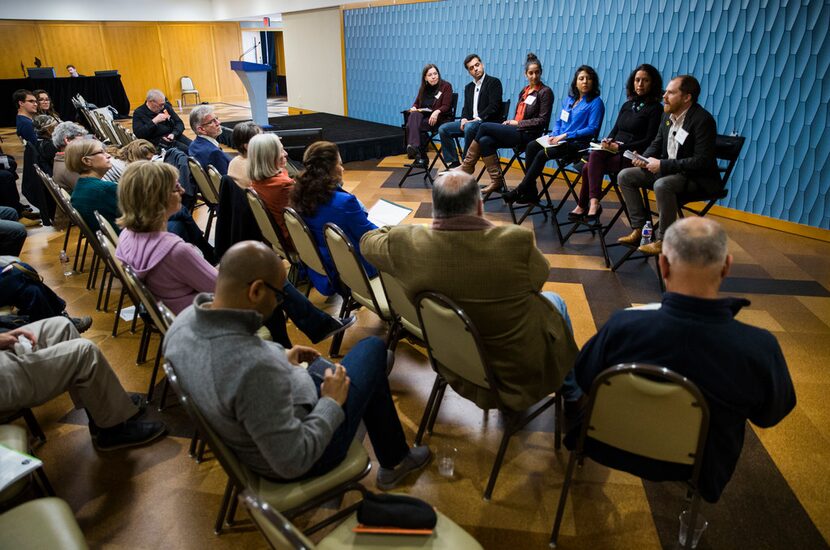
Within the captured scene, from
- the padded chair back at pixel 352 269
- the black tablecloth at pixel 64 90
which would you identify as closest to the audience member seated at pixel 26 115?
the padded chair back at pixel 352 269

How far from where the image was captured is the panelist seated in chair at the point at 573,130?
4898 millimetres

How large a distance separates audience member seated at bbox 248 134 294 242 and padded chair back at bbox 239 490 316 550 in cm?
267

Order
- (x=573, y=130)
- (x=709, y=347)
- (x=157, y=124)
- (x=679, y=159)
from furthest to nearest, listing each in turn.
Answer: (x=157, y=124) < (x=573, y=130) < (x=679, y=159) < (x=709, y=347)

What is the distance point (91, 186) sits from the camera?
343 centimetres

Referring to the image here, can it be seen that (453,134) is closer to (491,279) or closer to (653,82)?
(653,82)

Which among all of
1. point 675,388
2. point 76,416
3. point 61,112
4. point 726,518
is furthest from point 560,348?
point 61,112

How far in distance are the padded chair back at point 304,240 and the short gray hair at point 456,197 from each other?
1.17m

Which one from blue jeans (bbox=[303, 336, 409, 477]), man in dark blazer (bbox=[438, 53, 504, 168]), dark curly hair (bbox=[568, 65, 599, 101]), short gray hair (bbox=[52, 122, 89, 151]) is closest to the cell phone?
blue jeans (bbox=[303, 336, 409, 477])

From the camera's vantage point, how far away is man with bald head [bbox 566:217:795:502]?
1.48m

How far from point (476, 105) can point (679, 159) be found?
9.36ft

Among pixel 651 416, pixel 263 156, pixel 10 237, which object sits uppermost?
pixel 263 156

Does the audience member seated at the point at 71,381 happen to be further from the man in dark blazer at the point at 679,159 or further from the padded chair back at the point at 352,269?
the man in dark blazer at the point at 679,159

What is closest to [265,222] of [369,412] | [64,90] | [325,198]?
[325,198]

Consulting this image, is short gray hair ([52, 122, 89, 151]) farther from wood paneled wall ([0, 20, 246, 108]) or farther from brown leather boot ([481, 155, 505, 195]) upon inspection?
wood paneled wall ([0, 20, 246, 108])
